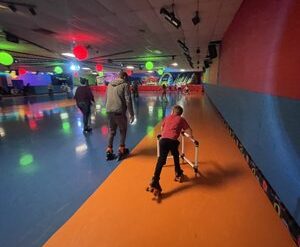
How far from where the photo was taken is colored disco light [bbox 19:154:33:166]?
11.0ft

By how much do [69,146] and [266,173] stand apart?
357 centimetres

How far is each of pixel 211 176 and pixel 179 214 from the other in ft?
3.23

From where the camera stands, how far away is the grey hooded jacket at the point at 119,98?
11.0 ft

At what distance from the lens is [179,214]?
198cm

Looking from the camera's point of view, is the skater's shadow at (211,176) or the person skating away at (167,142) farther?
the skater's shadow at (211,176)

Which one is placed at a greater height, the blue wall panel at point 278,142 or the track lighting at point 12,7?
the track lighting at point 12,7

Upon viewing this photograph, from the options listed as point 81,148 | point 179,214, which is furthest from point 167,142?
point 81,148

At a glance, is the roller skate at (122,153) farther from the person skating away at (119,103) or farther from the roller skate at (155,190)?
the roller skate at (155,190)

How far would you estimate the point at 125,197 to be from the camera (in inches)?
89.5

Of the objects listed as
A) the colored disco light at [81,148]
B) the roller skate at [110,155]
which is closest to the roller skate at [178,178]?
the roller skate at [110,155]

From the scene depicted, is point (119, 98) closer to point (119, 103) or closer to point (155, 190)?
point (119, 103)

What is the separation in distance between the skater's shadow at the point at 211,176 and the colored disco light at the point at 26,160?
2.49 metres

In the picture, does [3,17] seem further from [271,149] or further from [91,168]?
[271,149]

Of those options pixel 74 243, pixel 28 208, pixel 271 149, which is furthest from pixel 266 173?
pixel 28 208
